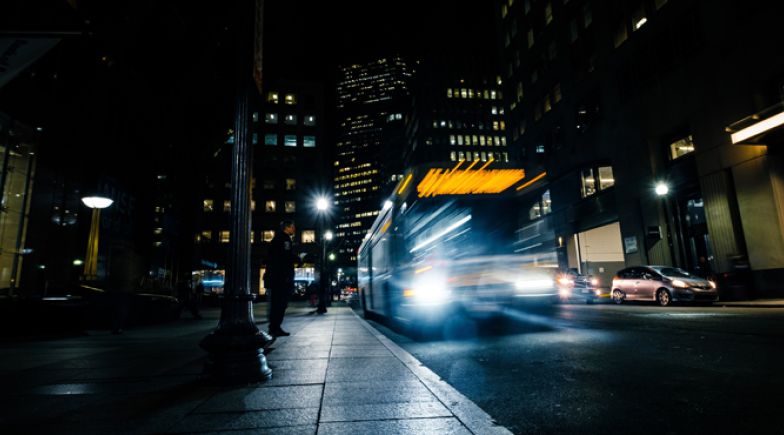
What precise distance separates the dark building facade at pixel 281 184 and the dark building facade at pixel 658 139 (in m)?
37.8

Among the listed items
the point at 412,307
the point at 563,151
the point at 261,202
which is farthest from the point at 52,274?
the point at 261,202

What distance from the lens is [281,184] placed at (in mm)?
64625

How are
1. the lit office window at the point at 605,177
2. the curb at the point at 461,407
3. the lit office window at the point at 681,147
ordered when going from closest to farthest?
the curb at the point at 461,407 → the lit office window at the point at 681,147 → the lit office window at the point at 605,177

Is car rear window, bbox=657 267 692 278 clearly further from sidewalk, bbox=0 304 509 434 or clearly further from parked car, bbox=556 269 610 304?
sidewalk, bbox=0 304 509 434

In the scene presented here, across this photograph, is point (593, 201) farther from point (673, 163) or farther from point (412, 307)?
point (412, 307)

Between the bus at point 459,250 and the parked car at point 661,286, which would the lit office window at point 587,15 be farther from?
the bus at point 459,250

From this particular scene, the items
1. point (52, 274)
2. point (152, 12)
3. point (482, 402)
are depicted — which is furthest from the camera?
point (52, 274)

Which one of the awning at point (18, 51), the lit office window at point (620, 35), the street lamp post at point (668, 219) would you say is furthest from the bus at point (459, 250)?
the lit office window at point (620, 35)

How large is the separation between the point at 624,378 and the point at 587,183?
28.8m

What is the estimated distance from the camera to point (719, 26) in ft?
61.8

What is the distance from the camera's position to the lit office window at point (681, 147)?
2138cm

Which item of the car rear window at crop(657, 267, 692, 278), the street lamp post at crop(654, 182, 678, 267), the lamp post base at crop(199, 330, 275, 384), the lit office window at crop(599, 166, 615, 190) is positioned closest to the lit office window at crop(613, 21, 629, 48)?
the lit office window at crop(599, 166, 615, 190)

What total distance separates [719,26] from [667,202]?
9056 mm

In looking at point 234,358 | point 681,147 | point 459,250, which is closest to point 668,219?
point 681,147
